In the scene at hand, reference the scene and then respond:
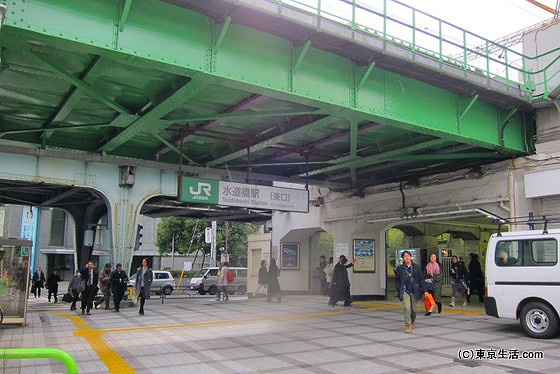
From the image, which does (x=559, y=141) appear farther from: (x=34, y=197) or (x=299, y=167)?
(x=34, y=197)

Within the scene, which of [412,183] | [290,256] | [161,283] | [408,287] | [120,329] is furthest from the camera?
[161,283]

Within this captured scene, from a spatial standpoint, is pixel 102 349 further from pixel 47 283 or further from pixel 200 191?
pixel 47 283

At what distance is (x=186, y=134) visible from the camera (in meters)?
13.8

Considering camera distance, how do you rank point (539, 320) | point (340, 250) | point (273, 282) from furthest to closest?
1. point (340, 250)
2. point (273, 282)
3. point (539, 320)

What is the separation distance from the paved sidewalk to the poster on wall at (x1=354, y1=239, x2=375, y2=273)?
4.87m

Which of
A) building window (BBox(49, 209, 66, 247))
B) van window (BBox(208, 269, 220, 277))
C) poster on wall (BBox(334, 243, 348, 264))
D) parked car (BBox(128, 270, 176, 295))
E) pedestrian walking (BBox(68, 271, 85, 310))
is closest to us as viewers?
pedestrian walking (BBox(68, 271, 85, 310))

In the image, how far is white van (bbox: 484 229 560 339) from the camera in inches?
367

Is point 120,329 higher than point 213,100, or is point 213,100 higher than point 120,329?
point 213,100

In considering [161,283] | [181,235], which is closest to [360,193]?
[161,283]

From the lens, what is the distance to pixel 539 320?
955 cm

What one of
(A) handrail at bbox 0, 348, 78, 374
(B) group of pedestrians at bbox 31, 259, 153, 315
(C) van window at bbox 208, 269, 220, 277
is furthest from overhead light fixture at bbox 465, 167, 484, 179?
(C) van window at bbox 208, 269, 220, 277

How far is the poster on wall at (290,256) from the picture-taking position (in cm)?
2328

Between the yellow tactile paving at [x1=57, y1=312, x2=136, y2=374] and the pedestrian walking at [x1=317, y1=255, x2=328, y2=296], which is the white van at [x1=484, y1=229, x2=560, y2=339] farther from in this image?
the pedestrian walking at [x1=317, y1=255, x2=328, y2=296]

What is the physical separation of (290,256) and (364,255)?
185 inches
